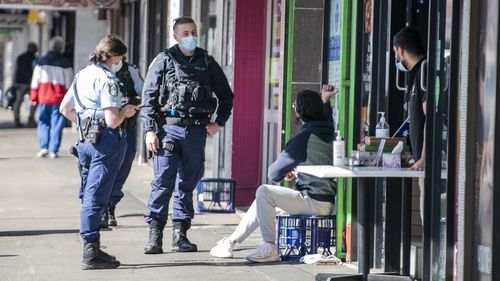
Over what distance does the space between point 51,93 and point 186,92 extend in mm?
9724

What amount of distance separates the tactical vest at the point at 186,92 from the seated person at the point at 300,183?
31.1 inches

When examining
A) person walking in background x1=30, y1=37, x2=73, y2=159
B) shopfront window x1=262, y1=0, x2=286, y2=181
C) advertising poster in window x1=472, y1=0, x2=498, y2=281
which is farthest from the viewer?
person walking in background x1=30, y1=37, x2=73, y2=159

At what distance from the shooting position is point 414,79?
27.6ft

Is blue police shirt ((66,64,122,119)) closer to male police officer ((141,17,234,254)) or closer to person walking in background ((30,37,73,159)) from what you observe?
male police officer ((141,17,234,254))

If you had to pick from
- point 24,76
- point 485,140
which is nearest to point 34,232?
point 485,140

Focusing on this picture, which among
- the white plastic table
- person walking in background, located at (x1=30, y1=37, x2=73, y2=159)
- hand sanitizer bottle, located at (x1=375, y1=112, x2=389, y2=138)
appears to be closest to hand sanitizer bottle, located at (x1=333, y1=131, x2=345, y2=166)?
the white plastic table

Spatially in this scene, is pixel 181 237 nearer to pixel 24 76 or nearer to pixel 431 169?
pixel 431 169

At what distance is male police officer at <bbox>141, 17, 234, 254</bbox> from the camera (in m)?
9.71

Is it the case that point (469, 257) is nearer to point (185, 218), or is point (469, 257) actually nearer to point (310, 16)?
point (185, 218)

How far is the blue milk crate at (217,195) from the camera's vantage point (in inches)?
496

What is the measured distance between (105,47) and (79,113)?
529 mm

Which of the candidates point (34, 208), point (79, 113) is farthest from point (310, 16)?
point (34, 208)

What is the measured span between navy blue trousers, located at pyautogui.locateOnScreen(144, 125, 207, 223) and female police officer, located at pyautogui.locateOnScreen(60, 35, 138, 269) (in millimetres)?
574

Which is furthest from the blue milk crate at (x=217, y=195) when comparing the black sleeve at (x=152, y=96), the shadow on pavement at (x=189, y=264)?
the shadow on pavement at (x=189, y=264)
